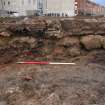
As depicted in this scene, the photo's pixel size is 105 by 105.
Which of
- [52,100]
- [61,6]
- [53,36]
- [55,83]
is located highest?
[61,6]

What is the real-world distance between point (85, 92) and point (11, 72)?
3.08 m

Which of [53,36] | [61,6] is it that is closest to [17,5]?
[61,6]

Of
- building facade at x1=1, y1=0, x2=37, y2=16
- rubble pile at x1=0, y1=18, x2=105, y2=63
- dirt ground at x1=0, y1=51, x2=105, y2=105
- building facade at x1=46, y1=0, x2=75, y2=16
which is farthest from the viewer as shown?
building facade at x1=46, y1=0, x2=75, y2=16

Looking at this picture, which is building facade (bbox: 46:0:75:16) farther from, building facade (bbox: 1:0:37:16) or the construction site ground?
the construction site ground

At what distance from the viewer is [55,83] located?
955cm

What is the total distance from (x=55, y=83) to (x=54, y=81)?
0.20m

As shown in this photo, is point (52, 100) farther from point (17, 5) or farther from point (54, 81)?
point (17, 5)

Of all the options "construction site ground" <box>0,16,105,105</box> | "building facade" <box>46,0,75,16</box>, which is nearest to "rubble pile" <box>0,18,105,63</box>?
"construction site ground" <box>0,16,105,105</box>

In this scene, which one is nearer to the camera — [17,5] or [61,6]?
[17,5]

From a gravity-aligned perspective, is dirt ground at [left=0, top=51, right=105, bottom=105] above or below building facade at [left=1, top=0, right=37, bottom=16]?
below

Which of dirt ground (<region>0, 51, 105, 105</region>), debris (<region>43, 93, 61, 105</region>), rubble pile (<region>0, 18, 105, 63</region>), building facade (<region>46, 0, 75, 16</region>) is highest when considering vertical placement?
building facade (<region>46, 0, 75, 16</region>)

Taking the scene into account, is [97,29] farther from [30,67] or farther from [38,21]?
[30,67]

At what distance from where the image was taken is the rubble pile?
1174cm

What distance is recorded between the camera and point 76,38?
1241cm
